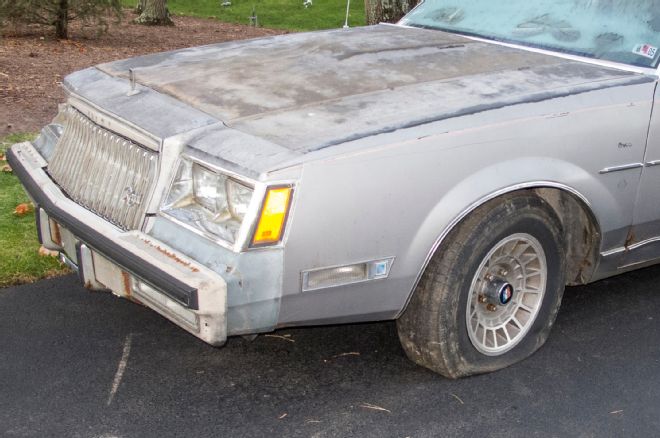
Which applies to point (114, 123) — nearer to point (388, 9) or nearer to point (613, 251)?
point (613, 251)

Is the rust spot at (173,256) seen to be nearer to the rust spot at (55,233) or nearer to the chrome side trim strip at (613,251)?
the rust spot at (55,233)

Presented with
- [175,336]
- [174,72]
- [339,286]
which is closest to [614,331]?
[339,286]

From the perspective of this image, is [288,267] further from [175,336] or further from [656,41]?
[656,41]

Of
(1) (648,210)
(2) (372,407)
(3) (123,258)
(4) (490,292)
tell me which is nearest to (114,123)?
(3) (123,258)

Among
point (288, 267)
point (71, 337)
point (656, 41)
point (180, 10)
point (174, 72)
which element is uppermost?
point (656, 41)

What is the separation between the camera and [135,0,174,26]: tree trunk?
601 inches

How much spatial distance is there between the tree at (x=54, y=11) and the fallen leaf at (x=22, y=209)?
20.2 feet

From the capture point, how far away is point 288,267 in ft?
10.0

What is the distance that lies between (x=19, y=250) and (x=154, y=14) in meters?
11.0

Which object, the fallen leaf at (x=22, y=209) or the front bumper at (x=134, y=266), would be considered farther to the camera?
the fallen leaf at (x=22, y=209)

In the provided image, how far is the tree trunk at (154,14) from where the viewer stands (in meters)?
15.3

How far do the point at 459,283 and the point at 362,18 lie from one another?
15.7 metres

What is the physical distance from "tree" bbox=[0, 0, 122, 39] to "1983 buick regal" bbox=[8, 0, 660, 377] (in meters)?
7.53

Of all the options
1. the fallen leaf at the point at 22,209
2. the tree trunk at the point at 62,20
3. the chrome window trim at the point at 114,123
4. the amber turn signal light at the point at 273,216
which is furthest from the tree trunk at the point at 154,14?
the amber turn signal light at the point at 273,216
